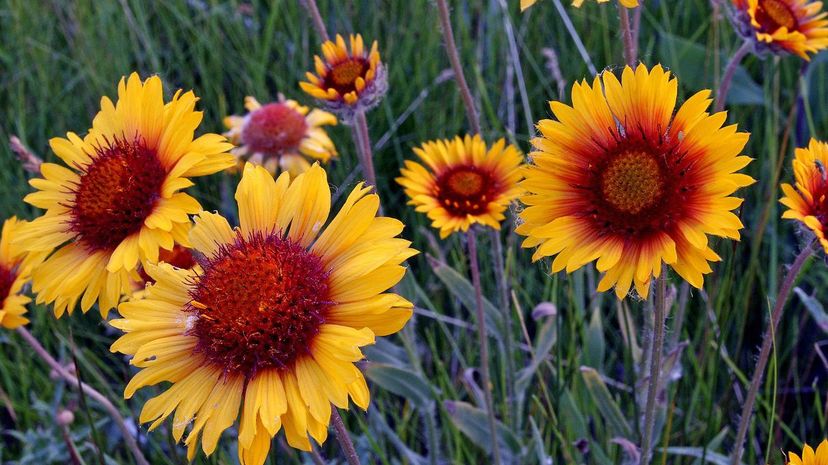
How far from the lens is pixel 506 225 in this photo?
7.35 feet

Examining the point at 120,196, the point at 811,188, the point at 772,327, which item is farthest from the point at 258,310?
the point at 811,188

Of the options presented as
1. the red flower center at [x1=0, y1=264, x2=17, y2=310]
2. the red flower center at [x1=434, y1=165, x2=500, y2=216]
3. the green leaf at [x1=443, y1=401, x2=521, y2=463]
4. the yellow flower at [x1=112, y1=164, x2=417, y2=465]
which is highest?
the yellow flower at [x1=112, y1=164, x2=417, y2=465]

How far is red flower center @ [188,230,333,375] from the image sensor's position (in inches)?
40.8

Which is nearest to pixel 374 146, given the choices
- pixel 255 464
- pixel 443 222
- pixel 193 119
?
pixel 443 222

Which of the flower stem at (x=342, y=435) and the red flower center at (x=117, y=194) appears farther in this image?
the red flower center at (x=117, y=194)

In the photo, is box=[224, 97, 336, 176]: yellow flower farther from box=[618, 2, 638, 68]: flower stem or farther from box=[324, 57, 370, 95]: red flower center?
box=[618, 2, 638, 68]: flower stem

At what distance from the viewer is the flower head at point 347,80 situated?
1631 millimetres

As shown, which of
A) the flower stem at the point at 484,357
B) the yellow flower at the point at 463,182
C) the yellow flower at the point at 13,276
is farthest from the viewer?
the yellow flower at the point at 463,182

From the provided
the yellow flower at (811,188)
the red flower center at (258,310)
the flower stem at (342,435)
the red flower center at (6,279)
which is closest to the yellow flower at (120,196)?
the red flower center at (258,310)

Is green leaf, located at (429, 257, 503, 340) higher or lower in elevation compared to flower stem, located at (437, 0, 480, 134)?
lower

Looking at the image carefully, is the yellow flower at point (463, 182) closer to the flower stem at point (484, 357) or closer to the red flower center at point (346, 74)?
the flower stem at point (484, 357)

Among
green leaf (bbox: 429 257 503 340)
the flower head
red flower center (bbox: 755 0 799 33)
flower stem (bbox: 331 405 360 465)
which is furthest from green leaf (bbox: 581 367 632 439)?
red flower center (bbox: 755 0 799 33)

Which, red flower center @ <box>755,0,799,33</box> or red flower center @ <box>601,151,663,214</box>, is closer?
red flower center @ <box>601,151,663,214</box>

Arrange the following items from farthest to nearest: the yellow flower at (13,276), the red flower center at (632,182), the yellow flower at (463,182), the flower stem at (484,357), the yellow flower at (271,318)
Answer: the yellow flower at (463,182) < the flower stem at (484,357) < the yellow flower at (13,276) < the red flower center at (632,182) < the yellow flower at (271,318)
